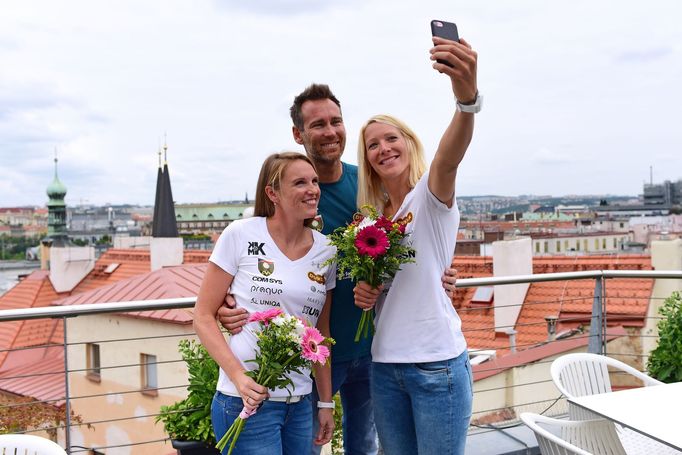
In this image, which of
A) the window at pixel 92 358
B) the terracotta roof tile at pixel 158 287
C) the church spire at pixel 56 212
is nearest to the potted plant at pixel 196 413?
the terracotta roof tile at pixel 158 287

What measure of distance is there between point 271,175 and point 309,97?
433mm

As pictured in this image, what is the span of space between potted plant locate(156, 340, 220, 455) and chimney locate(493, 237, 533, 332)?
55.6 feet

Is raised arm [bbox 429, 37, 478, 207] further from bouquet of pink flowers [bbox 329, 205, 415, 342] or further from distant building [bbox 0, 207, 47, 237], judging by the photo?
distant building [bbox 0, 207, 47, 237]

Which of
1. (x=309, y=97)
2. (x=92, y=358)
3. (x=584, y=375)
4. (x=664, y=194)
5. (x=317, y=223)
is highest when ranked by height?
(x=664, y=194)

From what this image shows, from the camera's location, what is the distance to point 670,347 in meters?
4.84

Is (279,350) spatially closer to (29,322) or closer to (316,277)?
(316,277)

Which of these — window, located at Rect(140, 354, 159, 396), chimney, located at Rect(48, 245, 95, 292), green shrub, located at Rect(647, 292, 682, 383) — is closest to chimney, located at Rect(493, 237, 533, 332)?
window, located at Rect(140, 354, 159, 396)

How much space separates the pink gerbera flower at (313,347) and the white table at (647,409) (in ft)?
3.59

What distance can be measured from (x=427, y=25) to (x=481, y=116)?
28 cm

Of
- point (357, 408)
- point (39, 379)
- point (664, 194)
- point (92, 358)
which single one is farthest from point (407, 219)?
point (664, 194)

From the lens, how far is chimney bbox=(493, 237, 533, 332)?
64.4 ft

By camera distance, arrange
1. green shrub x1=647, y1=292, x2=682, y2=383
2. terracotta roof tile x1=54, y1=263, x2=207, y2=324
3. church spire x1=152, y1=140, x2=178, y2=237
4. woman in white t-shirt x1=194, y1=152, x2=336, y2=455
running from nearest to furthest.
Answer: woman in white t-shirt x1=194, y1=152, x2=336, y2=455
green shrub x1=647, y1=292, x2=682, y2=383
terracotta roof tile x1=54, y1=263, x2=207, y2=324
church spire x1=152, y1=140, x2=178, y2=237

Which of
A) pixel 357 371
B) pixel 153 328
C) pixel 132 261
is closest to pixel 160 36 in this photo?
pixel 132 261

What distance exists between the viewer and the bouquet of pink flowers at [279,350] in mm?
2039
